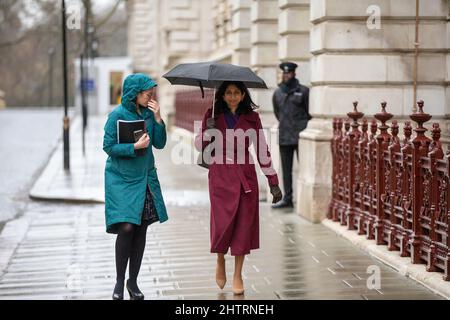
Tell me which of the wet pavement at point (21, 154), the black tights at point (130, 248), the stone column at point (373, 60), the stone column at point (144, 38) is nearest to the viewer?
the black tights at point (130, 248)

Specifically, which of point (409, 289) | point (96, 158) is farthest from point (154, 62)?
point (409, 289)

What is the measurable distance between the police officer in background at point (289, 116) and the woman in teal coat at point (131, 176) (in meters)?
6.47

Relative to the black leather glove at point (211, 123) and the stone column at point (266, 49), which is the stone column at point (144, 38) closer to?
the stone column at point (266, 49)

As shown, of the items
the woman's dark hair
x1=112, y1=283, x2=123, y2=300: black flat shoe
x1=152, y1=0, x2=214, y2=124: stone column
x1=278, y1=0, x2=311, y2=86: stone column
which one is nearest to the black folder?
the woman's dark hair

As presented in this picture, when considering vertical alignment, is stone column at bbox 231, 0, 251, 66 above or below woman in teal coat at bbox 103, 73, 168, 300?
above

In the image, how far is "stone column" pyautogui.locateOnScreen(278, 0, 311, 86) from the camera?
15.6m

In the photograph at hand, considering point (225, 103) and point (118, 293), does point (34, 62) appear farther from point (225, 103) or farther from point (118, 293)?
point (118, 293)

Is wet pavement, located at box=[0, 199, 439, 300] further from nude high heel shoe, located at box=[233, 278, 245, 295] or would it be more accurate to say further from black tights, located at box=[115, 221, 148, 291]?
black tights, located at box=[115, 221, 148, 291]

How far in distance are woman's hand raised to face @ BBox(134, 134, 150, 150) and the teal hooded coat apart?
→ 0.13 ft

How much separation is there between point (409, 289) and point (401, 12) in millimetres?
5125

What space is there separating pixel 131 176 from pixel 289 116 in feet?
22.3

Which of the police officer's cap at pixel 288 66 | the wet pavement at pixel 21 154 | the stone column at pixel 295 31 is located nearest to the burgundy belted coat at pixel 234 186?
the police officer's cap at pixel 288 66

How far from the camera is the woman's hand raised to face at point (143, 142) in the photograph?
7.93 m

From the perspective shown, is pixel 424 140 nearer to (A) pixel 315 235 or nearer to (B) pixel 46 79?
(A) pixel 315 235
